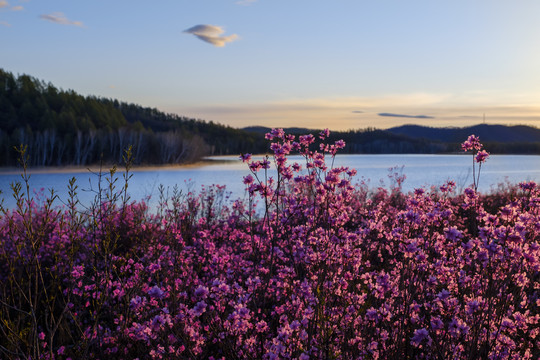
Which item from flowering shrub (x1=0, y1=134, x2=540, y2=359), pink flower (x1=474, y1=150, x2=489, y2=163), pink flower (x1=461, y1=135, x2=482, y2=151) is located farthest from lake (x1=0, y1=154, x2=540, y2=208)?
pink flower (x1=474, y1=150, x2=489, y2=163)

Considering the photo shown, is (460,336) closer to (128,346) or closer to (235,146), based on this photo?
(128,346)

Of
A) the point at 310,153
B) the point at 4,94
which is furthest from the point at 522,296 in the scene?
the point at 4,94

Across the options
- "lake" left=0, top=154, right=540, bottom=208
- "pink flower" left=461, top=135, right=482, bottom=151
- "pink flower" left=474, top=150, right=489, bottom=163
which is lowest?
"lake" left=0, top=154, right=540, bottom=208

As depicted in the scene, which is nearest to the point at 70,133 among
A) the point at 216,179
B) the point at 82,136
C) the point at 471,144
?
the point at 82,136

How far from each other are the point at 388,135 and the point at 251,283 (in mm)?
163655

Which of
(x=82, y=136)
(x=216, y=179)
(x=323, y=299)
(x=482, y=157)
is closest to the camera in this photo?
(x=323, y=299)

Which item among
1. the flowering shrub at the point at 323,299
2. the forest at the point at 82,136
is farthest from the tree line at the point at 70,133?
the flowering shrub at the point at 323,299

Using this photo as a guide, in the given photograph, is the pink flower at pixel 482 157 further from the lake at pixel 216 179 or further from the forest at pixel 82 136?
the forest at pixel 82 136

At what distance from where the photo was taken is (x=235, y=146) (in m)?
135

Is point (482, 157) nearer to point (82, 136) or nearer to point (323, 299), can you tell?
point (323, 299)

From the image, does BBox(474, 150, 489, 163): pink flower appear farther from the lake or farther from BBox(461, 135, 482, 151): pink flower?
the lake

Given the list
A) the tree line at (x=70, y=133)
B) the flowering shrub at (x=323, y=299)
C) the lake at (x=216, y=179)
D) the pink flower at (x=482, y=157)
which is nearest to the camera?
the flowering shrub at (x=323, y=299)

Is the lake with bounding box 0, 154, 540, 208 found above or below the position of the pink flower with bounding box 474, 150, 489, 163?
below

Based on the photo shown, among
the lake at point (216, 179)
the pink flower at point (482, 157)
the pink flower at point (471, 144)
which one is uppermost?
the pink flower at point (471, 144)
